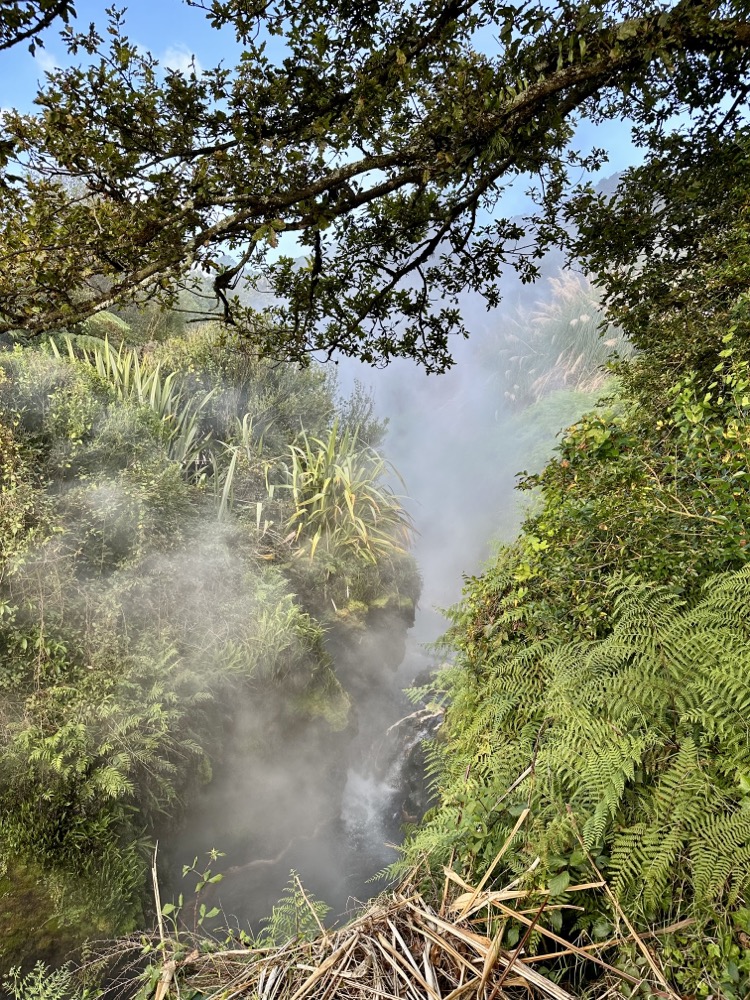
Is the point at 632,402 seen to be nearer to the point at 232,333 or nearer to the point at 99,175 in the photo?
the point at 232,333

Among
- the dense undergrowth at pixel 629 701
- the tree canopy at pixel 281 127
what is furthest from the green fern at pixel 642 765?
the tree canopy at pixel 281 127

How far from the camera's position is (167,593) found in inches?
162

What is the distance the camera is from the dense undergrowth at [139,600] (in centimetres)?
300

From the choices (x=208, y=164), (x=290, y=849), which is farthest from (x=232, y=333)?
(x=290, y=849)

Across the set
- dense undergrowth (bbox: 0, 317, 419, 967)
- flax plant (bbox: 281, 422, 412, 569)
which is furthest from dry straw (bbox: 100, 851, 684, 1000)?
flax plant (bbox: 281, 422, 412, 569)

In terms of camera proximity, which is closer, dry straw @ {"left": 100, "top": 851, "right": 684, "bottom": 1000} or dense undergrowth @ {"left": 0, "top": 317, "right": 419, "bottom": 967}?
dry straw @ {"left": 100, "top": 851, "right": 684, "bottom": 1000}

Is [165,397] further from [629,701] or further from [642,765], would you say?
[642,765]

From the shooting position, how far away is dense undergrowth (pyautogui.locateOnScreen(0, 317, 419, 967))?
118 inches

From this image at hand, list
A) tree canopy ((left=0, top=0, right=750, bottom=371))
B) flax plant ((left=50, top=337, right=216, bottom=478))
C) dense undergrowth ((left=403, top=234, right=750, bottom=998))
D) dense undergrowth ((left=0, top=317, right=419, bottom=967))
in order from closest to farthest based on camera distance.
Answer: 1. dense undergrowth ((left=403, top=234, right=750, bottom=998))
2. tree canopy ((left=0, top=0, right=750, bottom=371))
3. dense undergrowth ((left=0, top=317, right=419, bottom=967))
4. flax plant ((left=50, top=337, right=216, bottom=478))

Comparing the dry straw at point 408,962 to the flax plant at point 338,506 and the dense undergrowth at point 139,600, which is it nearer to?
the dense undergrowth at point 139,600

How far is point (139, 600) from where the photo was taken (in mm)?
3951

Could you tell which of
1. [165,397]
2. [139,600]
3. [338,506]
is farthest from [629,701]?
[165,397]

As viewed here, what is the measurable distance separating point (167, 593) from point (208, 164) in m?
3.00

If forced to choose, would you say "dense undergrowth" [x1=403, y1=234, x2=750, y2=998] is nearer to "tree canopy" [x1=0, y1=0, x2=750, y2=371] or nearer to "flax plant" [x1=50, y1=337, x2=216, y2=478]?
"tree canopy" [x1=0, y1=0, x2=750, y2=371]
